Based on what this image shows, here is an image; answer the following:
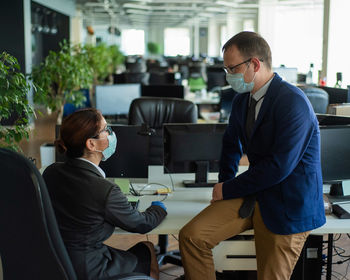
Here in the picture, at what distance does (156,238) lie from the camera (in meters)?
4.30

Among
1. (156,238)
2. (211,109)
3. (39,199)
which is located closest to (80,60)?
(211,109)

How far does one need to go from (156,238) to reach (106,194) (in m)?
2.41

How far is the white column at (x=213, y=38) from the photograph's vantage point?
30444 mm

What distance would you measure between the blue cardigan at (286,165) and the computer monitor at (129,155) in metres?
0.72

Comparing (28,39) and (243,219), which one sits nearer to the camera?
(243,219)

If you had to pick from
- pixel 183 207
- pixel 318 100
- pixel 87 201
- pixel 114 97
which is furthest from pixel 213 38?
pixel 87 201

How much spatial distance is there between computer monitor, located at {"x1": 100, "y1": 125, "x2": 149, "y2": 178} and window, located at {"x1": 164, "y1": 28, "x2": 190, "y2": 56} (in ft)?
108

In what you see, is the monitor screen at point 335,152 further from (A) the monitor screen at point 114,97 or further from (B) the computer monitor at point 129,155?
(A) the monitor screen at point 114,97

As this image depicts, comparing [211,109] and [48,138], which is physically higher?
[211,109]

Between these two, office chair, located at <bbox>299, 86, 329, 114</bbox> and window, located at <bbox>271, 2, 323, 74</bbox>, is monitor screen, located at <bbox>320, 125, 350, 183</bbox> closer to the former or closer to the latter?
office chair, located at <bbox>299, 86, 329, 114</bbox>

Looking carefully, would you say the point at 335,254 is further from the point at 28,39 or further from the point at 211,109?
the point at 28,39

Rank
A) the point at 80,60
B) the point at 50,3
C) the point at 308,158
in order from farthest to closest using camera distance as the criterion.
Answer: the point at 50,3 < the point at 80,60 < the point at 308,158

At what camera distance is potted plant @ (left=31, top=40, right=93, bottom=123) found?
6078 millimetres

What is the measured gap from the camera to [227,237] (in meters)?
2.47
